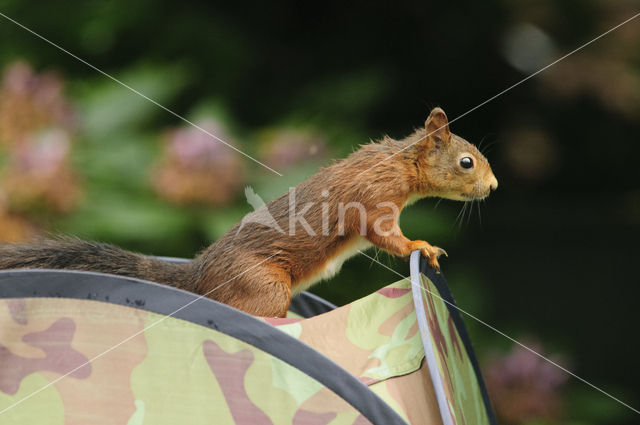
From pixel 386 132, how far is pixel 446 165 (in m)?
1.01

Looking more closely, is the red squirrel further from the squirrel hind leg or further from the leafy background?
the leafy background

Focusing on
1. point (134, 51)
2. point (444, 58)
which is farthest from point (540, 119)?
point (134, 51)

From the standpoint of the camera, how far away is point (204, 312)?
671 mm

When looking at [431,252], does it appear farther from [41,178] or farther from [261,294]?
[41,178]

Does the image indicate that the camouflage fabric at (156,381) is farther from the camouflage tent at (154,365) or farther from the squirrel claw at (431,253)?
the squirrel claw at (431,253)

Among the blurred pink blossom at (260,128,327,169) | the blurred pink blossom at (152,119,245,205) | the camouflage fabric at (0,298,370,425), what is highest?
the blurred pink blossom at (260,128,327,169)

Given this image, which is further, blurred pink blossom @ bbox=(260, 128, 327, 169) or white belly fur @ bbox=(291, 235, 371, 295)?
blurred pink blossom @ bbox=(260, 128, 327, 169)

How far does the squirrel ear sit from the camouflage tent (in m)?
0.33

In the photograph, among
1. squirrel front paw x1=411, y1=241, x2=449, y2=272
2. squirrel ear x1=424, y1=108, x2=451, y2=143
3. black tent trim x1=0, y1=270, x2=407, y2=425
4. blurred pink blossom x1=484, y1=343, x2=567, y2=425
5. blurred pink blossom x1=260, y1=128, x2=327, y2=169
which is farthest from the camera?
blurred pink blossom x1=484, y1=343, x2=567, y2=425

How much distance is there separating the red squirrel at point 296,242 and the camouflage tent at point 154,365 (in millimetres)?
179

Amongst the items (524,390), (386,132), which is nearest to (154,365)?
(524,390)

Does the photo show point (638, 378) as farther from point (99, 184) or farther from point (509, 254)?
point (99, 184)

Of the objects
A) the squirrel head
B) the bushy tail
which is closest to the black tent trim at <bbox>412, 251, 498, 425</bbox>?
the squirrel head

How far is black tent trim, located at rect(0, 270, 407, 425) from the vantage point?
66 centimetres
